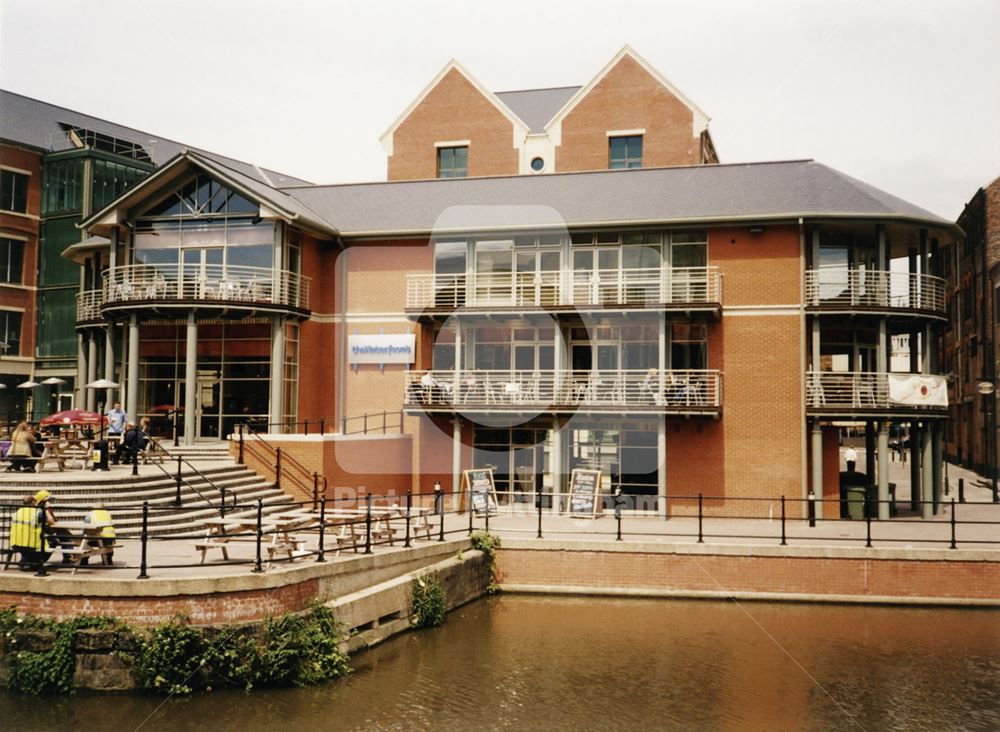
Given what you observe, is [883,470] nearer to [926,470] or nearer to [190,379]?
[926,470]

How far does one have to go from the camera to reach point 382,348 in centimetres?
2597

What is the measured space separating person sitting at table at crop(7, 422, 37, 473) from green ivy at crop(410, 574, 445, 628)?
31.3 feet

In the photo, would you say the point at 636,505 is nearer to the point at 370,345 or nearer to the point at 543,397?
the point at 543,397

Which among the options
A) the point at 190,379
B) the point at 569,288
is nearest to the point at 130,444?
the point at 190,379

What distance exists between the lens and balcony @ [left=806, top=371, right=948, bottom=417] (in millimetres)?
22266

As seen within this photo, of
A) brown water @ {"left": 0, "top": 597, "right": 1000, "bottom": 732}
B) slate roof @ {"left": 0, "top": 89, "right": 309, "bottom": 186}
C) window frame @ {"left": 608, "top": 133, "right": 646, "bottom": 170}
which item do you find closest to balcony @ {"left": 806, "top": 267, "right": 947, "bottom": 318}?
brown water @ {"left": 0, "top": 597, "right": 1000, "bottom": 732}

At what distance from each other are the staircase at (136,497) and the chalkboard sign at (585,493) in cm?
759

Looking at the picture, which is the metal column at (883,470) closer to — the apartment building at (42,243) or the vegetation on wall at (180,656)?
the vegetation on wall at (180,656)

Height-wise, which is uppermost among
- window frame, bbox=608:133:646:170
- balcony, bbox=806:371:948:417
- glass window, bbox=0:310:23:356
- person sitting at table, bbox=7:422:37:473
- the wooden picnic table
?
window frame, bbox=608:133:646:170

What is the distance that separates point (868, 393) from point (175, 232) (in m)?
20.1

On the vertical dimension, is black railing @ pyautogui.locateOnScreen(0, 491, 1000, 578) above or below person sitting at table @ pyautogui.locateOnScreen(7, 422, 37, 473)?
below

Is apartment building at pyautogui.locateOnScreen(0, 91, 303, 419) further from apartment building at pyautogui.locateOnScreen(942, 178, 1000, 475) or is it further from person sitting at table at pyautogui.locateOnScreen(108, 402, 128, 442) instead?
apartment building at pyautogui.locateOnScreen(942, 178, 1000, 475)

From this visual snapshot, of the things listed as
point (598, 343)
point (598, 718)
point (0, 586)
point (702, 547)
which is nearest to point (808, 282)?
point (598, 343)

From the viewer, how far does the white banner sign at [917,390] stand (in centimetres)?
2245
